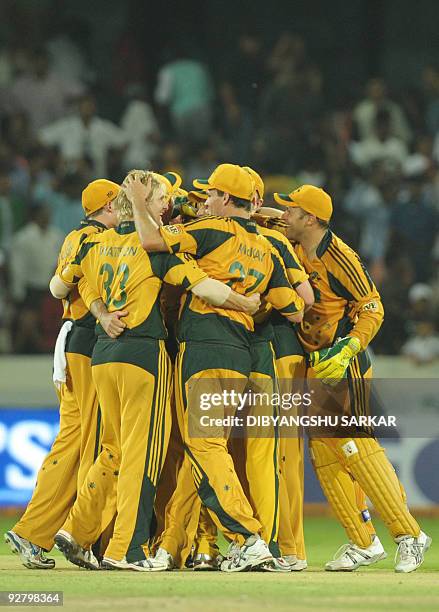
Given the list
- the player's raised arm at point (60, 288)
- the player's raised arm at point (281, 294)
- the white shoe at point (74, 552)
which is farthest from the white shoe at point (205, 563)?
the player's raised arm at point (60, 288)

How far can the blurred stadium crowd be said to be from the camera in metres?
13.3

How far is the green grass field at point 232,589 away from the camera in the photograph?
5578 mm

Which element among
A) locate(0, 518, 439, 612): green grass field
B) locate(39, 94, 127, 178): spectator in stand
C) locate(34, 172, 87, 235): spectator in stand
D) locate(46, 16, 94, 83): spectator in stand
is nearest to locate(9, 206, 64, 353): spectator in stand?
locate(34, 172, 87, 235): spectator in stand

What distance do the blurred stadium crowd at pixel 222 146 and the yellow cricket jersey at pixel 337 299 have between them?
5.13m

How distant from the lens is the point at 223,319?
725 cm

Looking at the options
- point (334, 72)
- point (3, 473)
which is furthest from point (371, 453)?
point (334, 72)

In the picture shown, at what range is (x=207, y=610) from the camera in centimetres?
531

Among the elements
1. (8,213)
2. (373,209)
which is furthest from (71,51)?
(373,209)

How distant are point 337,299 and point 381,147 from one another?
7192 mm

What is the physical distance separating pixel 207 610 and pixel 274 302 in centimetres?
249

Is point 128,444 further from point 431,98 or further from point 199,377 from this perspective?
point 431,98

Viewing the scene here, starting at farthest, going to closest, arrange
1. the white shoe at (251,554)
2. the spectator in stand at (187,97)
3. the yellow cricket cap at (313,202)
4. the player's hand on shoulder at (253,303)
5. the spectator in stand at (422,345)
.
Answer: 1. the spectator in stand at (187,97)
2. the spectator in stand at (422,345)
3. the yellow cricket cap at (313,202)
4. the player's hand on shoulder at (253,303)
5. the white shoe at (251,554)

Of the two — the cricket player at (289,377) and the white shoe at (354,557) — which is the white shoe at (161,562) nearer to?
the cricket player at (289,377)

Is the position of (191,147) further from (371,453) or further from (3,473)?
(371,453)
